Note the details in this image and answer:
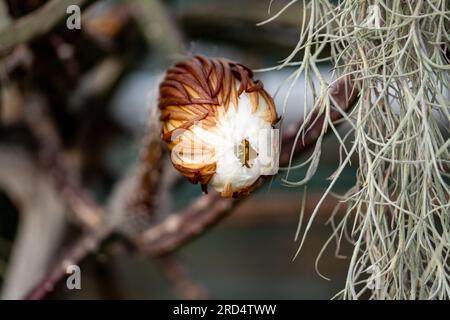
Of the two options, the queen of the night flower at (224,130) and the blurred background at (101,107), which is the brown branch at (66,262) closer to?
the blurred background at (101,107)

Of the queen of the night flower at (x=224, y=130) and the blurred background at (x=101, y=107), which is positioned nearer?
the queen of the night flower at (x=224, y=130)

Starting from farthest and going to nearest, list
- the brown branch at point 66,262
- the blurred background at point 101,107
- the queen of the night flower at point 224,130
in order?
the blurred background at point 101,107
the brown branch at point 66,262
the queen of the night flower at point 224,130

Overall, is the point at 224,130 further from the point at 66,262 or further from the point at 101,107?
the point at 101,107

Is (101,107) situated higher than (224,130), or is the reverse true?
(101,107)

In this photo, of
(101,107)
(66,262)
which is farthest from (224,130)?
(101,107)

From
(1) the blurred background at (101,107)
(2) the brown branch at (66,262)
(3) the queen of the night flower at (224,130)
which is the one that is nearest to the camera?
(3) the queen of the night flower at (224,130)

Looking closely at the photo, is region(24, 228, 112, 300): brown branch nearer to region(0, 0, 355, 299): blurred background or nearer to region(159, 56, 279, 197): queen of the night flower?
region(0, 0, 355, 299): blurred background

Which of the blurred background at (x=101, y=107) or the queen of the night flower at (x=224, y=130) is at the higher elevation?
the blurred background at (x=101, y=107)

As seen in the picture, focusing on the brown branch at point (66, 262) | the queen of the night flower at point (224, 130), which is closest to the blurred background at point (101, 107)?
the brown branch at point (66, 262)
